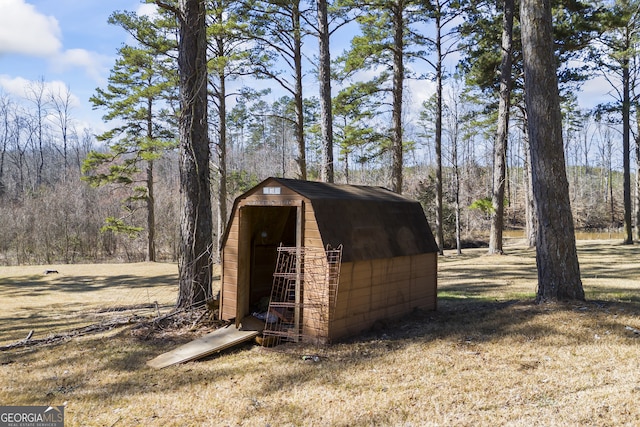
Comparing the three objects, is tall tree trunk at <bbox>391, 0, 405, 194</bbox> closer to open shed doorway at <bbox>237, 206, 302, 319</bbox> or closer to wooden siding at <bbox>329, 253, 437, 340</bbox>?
open shed doorway at <bbox>237, 206, 302, 319</bbox>

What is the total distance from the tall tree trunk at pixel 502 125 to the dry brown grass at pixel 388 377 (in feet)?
35.7

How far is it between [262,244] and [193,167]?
1833 mm

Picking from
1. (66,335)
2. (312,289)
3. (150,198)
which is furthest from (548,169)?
(150,198)

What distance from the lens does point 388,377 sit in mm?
4590

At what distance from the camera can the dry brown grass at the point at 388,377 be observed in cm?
374

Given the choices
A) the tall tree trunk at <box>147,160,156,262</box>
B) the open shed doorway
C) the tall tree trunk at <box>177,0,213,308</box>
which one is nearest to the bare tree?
the tall tree trunk at <box>177,0,213,308</box>

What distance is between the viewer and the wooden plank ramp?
545 centimetres

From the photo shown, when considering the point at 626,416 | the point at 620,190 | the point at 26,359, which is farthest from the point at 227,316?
the point at 620,190

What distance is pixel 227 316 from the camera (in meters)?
6.82

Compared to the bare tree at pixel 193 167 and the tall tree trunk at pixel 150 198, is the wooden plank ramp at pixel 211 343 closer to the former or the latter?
the bare tree at pixel 193 167

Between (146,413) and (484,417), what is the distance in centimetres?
298

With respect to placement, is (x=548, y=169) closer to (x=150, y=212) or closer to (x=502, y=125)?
(x=502, y=125)

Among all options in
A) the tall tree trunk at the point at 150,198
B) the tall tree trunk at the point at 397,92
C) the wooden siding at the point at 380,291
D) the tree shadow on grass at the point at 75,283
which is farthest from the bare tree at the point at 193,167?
the tall tree trunk at the point at 150,198

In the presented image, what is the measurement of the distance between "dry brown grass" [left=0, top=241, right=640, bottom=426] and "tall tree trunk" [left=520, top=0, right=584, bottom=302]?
492 millimetres
